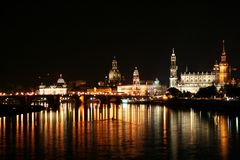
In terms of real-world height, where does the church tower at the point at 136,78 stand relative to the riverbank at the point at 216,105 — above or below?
above

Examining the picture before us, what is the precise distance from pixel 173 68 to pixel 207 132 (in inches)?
3737

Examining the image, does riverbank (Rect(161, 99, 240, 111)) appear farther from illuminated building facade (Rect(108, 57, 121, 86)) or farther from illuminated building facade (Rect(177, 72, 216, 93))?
illuminated building facade (Rect(108, 57, 121, 86))

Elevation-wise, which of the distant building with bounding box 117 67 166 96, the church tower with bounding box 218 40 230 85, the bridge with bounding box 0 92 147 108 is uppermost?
the church tower with bounding box 218 40 230 85

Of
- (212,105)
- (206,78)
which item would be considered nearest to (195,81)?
(206,78)

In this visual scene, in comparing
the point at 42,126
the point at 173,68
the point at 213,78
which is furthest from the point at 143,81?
the point at 42,126

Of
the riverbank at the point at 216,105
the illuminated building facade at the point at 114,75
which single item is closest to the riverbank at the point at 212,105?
the riverbank at the point at 216,105

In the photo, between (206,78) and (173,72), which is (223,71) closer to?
(206,78)

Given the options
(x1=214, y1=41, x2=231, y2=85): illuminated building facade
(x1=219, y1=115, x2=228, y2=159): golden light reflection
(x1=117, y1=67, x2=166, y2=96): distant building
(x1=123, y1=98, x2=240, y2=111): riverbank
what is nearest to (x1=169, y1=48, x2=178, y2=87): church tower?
(x1=117, y1=67, x2=166, y2=96): distant building

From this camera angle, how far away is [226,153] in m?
23.2

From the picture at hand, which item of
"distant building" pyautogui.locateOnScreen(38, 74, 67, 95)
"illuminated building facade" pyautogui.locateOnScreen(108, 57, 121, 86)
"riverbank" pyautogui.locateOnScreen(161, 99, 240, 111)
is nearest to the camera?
"riverbank" pyautogui.locateOnScreen(161, 99, 240, 111)

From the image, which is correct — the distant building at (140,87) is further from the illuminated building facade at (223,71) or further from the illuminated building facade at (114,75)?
the illuminated building facade at (223,71)

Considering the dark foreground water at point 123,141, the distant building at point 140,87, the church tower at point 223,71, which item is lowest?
the dark foreground water at point 123,141

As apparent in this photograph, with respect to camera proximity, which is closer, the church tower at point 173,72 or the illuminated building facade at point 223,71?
the illuminated building facade at point 223,71

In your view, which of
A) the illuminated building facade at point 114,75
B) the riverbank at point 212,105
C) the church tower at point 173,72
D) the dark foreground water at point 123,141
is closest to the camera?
the dark foreground water at point 123,141
